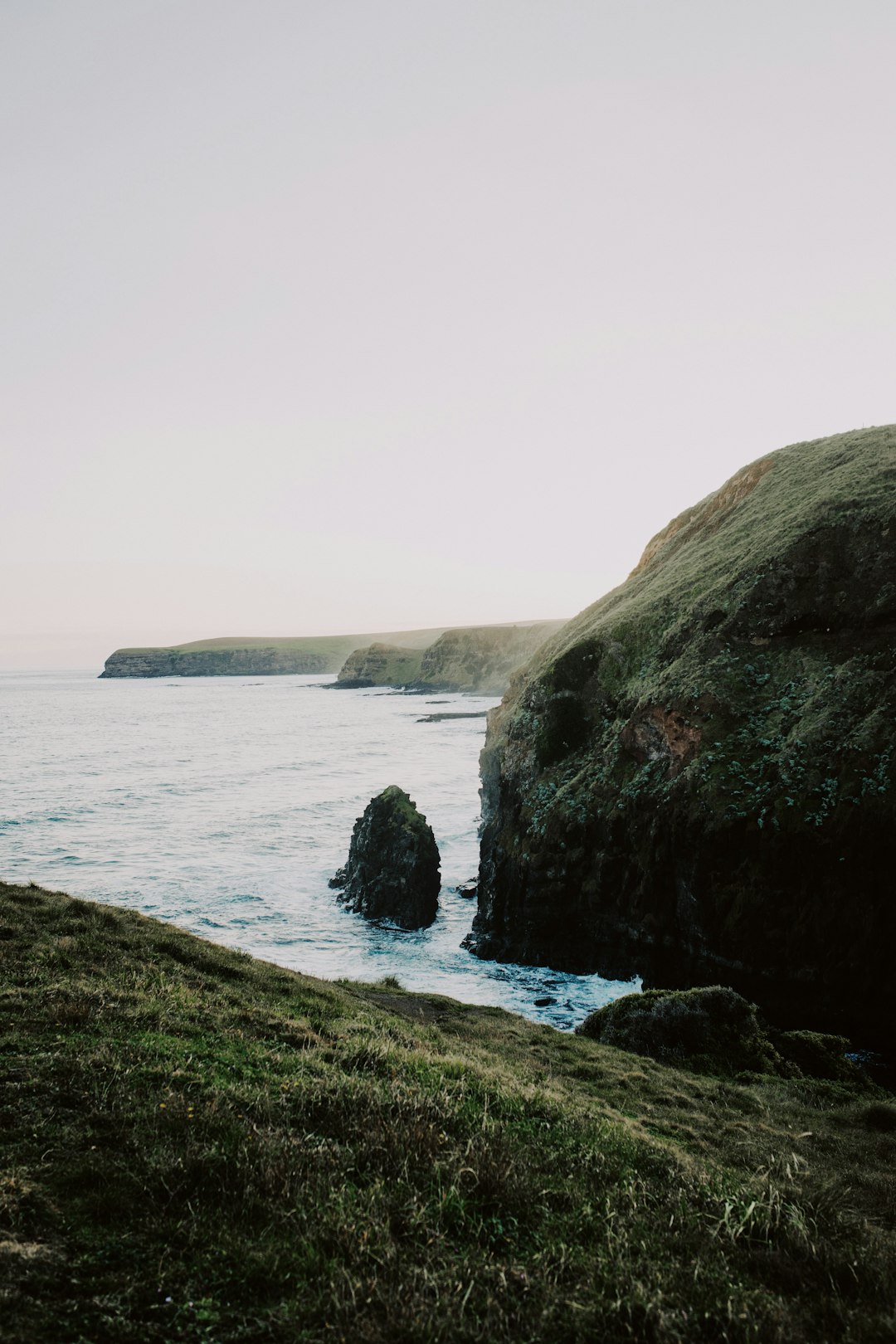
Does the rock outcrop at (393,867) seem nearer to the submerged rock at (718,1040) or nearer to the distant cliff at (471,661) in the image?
the submerged rock at (718,1040)

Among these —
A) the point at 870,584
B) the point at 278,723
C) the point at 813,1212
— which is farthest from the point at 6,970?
the point at 278,723

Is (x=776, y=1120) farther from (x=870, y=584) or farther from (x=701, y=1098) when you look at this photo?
(x=870, y=584)

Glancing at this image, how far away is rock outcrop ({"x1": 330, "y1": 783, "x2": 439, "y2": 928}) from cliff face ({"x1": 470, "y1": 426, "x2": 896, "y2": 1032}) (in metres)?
2.69

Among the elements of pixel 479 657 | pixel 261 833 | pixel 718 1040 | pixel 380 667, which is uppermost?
pixel 479 657

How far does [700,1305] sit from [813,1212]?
8.01 ft

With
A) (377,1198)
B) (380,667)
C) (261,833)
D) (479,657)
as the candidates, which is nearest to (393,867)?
(261,833)

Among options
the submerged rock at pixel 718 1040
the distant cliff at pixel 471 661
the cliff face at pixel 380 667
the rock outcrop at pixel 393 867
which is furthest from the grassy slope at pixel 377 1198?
the cliff face at pixel 380 667

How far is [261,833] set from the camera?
38.1 m

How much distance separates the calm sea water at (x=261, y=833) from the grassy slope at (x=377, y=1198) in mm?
11148

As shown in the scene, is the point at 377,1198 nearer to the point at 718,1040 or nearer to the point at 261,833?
the point at 718,1040

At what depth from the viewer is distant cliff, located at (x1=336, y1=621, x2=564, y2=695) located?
5741 inches

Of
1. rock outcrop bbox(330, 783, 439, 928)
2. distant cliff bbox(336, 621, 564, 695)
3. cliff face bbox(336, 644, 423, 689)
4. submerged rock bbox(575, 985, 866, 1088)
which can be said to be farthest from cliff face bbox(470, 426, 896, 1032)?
cliff face bbox(336, 644, 423, 689)

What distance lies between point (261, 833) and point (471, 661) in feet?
390

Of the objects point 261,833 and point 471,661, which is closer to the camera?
point 261,833
